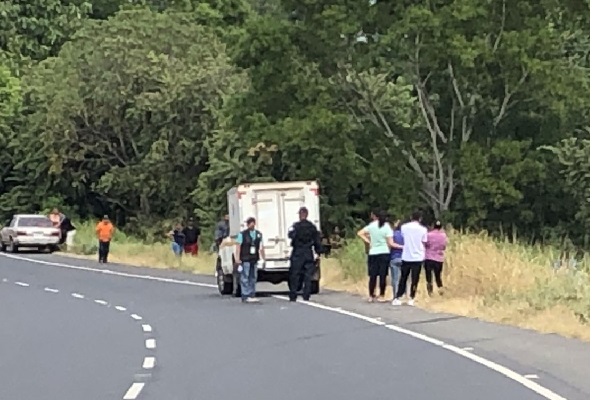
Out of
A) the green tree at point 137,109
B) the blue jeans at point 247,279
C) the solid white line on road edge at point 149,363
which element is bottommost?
the solid white line on road edge at point 149,363

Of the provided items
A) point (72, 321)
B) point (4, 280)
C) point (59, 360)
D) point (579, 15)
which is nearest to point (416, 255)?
point (72, 321)

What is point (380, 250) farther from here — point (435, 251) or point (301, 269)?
point (301, 269)

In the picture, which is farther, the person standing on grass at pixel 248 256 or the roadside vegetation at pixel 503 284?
the person standing on grass at pixel 248 256

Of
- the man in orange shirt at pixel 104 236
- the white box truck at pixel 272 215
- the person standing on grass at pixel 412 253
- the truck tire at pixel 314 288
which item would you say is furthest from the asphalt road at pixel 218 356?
the man in orange shirt at pixel 104 236

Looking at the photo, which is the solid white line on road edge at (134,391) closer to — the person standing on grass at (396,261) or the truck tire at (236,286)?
the person standing on grass at (396,261)

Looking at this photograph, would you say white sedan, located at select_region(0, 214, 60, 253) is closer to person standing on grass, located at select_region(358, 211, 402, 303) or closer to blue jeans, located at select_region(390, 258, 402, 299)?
person standing on grass, located at select_region(358, 211, 402, 303)

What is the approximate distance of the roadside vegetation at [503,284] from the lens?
2283 cm

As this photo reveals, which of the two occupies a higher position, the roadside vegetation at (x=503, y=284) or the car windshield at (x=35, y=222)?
the car windshield at (x=35, y=222)

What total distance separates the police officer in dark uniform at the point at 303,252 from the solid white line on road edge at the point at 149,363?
10.6 m

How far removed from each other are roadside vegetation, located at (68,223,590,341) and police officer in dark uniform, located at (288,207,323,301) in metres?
2.14

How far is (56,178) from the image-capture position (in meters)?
64.8

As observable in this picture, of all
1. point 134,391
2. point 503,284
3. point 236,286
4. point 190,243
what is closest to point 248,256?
point 236,286

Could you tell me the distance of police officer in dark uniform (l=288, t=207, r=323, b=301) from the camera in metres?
28.4

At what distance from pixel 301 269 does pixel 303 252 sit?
1.15 ft
